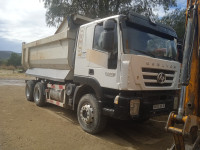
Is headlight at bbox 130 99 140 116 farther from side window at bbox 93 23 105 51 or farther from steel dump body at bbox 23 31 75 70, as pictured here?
steel dump body at bbox 23 31 75 70

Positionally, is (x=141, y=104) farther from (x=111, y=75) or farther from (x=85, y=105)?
(x=85, y=105)

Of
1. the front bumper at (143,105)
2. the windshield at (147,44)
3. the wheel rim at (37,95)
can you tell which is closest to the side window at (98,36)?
the windshield at (147,44)

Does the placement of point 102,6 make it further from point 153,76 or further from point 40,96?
point 153,76

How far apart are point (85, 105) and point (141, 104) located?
61.0 inches

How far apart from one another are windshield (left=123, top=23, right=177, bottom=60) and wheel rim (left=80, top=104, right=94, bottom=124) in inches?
69.1

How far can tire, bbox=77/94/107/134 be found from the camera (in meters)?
4.55

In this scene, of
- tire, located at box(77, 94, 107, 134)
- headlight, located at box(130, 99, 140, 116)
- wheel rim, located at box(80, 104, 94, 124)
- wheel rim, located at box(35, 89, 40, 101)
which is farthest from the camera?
wheel rim, located at box(35, 89, 40, 101)

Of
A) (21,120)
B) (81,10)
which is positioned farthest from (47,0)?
(21,120)

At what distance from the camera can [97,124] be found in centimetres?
457

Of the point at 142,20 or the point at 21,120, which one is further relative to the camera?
the point at 21,120

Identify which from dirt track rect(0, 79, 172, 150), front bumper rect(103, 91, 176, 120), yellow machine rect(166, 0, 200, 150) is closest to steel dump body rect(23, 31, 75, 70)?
dirt track rect(0, 79, 172, 150)

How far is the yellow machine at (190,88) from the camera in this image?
9.42 feet

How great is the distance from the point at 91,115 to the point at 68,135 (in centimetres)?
75

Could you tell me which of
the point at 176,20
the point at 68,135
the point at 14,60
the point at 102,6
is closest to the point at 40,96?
the point at 68,135
